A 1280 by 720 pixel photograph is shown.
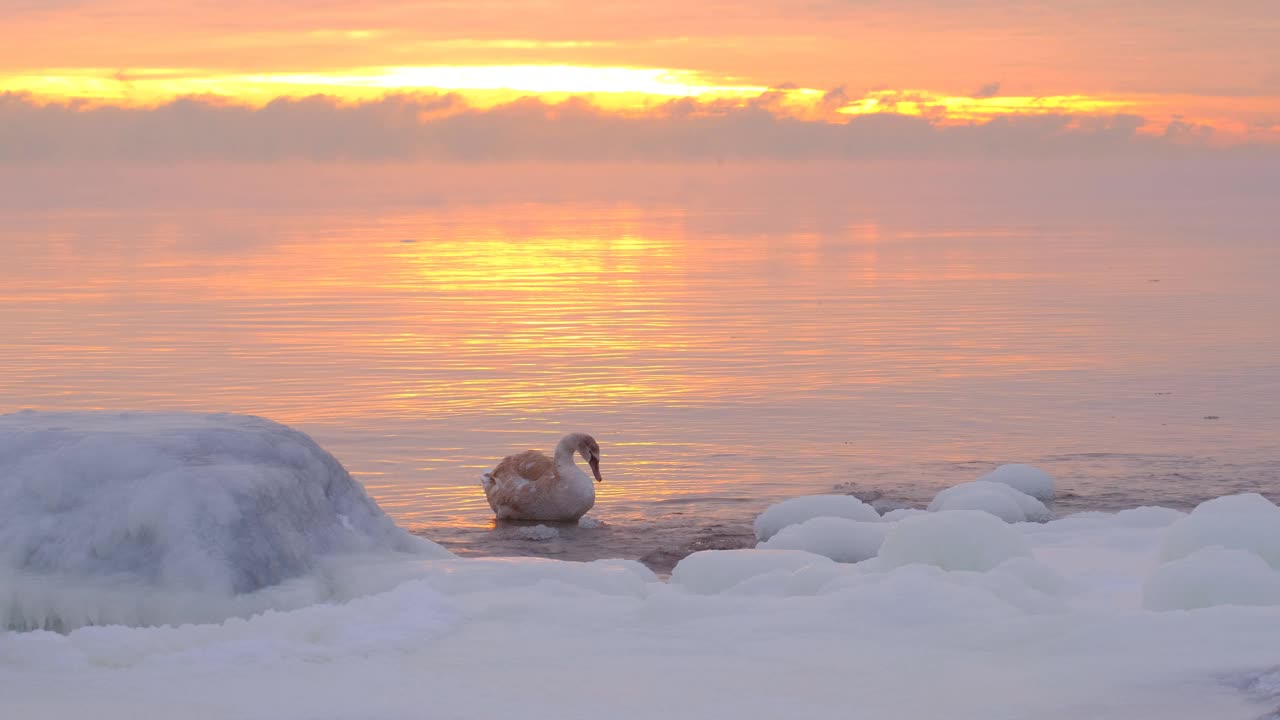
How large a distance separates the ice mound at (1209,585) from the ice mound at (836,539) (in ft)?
9.58

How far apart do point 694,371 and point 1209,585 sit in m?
15.6

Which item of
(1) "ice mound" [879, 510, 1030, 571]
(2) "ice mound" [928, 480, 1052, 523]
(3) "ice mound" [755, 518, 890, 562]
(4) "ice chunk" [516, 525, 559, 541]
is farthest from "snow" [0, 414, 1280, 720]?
(4) "ice chunk" [516, 525, 559, 541]

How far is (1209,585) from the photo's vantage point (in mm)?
9016

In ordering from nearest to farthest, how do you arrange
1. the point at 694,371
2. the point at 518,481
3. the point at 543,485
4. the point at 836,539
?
the point at 836,539 → the point at 543,485 → the point at 518,481 → the point at 694,371

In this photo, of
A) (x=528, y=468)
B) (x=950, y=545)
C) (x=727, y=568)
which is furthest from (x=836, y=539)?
(x=528, y=468)

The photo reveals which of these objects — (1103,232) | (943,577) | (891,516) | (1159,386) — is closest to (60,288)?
(1159,386)

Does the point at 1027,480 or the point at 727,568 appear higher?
the point at 727,568

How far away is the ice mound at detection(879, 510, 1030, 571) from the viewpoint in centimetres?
998

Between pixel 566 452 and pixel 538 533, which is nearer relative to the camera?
pixel 538 533

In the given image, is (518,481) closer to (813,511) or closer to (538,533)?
(538,533)

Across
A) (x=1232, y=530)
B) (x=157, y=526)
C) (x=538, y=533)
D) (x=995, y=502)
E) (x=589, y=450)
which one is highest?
(x=157, y=526)

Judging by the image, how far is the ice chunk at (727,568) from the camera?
32.6 ft

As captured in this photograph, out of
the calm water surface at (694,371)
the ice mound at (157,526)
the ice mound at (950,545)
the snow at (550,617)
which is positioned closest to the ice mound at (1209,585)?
the snow at (550,617)

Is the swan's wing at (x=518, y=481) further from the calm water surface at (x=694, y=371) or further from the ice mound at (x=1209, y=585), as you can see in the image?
the ice mound at (x=1209, y=585)
